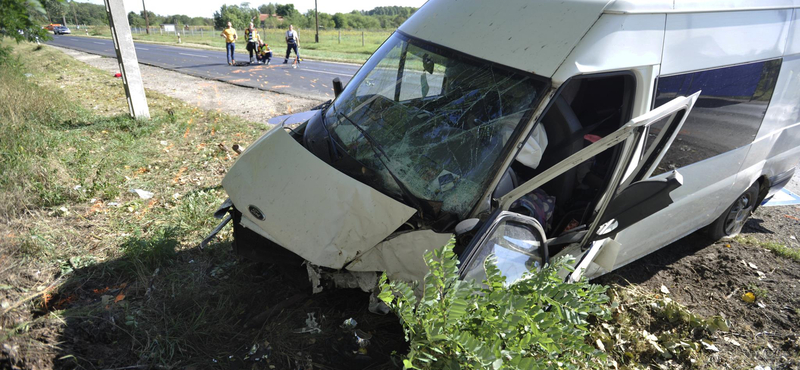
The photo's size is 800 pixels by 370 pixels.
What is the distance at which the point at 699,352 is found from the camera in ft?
9.74

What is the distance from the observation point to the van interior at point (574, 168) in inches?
114

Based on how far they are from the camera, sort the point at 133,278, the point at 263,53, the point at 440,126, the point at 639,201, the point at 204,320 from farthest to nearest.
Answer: the point at 263,53
the point at 133,278
the point at 204,320
the point at 440,126
the point at 639,201

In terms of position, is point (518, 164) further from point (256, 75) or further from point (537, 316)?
point (256, 75)

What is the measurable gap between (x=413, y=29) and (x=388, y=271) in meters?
1.88

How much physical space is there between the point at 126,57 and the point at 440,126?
6.96m

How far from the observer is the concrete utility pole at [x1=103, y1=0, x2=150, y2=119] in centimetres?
694

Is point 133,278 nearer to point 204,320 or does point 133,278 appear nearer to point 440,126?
point 204,320

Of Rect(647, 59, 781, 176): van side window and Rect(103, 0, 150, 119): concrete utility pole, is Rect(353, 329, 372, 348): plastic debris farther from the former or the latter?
Rect(103, 0, 150, 119): concrete utility pole

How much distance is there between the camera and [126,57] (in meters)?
7.28

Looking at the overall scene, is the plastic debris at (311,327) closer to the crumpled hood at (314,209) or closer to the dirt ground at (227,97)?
the crumpled hood at (314,209)

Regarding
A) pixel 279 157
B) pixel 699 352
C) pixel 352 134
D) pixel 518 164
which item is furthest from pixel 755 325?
pixel 279 157

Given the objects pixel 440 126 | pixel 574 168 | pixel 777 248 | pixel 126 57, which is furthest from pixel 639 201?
pixel 126 57

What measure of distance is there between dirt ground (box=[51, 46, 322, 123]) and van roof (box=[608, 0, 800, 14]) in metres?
6.81

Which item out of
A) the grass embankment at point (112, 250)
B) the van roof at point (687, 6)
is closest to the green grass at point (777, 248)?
the van roof at point (687, 6)
